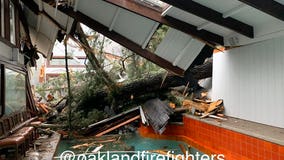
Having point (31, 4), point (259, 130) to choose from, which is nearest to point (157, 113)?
point (259, 130)

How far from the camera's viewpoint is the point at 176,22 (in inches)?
269

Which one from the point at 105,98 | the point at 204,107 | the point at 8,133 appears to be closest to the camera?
the point at 8,133

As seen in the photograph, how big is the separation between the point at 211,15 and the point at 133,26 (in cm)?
214

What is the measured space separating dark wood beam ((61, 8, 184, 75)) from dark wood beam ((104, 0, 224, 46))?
136 cm

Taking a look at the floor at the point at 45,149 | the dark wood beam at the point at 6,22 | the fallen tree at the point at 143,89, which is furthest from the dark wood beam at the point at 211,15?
the floor at the point at 45,149

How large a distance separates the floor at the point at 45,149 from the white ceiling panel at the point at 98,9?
3254 millimetres

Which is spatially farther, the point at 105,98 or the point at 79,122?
the point at 105,98

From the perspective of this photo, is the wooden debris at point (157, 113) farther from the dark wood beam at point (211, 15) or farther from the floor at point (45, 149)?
the dark wood beam at point (211, 15)

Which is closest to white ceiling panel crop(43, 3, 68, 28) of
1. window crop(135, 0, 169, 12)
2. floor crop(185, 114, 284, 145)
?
window crop(135, 0, 169, 12)

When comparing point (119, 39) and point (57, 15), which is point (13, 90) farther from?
point (119, 39)

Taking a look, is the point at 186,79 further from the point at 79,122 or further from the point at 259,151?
the point at 259,151

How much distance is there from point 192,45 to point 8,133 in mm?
4862

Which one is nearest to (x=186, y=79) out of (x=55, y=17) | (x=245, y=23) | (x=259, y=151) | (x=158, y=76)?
(x=158, y=76)

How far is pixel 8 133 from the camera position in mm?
5469
